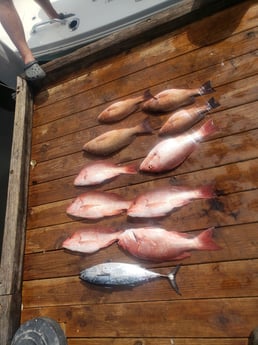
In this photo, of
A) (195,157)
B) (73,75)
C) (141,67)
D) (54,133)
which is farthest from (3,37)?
(195,157)

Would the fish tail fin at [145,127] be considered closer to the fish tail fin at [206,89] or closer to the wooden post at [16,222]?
the fish tail fin at [206,89]

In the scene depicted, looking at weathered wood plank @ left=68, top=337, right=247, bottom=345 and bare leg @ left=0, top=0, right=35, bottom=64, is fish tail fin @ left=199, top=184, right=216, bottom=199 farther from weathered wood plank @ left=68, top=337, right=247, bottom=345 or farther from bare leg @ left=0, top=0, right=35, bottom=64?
bare leg @ left=0, top=0, right=35, bottom=64

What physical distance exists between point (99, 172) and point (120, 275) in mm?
943

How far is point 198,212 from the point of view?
2371 millimetres

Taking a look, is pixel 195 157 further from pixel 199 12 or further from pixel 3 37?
pixel 3 37

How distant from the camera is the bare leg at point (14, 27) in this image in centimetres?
383

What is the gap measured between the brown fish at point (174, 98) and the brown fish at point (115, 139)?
16cm

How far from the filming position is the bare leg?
383 cm

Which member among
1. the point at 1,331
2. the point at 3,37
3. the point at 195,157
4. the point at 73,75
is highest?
the point at 3,37

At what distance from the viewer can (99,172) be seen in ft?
9.42

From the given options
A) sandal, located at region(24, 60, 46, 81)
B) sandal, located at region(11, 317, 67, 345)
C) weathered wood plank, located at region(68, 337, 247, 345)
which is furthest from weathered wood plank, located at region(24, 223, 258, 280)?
sandal, located at region(24, 60, 46, 81)

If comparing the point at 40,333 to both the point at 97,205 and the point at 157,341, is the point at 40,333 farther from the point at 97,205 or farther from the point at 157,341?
the point at 97,205

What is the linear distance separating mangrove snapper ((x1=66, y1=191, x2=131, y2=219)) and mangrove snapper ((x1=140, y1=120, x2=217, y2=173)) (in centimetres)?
37

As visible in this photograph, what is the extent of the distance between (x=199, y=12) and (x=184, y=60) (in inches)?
20.8
